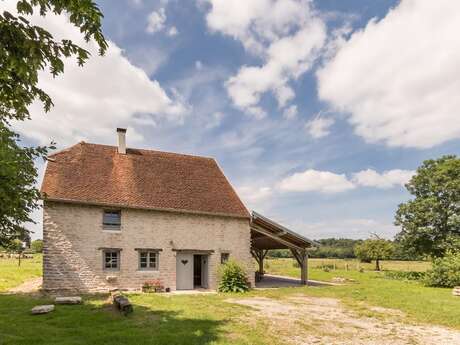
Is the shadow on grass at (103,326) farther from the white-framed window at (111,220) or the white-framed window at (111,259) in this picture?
the white-framed window at (111,220)

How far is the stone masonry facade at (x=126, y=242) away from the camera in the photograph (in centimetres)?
1736

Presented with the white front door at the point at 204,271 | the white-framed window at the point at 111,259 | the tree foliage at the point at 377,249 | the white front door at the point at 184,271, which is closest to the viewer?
the white-framed window at the point at 111,259

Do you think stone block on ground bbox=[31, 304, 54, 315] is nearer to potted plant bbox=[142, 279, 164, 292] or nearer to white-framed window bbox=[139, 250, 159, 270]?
potted plant bbox=[142, 279, 164, 292]

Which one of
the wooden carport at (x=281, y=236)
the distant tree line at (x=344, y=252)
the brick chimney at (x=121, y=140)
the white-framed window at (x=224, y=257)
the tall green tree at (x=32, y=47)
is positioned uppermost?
the brick chimney at (x=121, y=140)

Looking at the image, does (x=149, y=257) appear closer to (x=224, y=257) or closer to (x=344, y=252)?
(x=224, y=257)

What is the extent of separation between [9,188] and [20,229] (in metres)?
5.33

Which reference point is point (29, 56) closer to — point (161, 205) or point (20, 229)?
point (20, 229)

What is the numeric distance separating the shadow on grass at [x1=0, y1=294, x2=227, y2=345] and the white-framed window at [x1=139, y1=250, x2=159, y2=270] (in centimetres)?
565

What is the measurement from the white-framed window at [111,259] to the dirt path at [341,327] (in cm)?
763

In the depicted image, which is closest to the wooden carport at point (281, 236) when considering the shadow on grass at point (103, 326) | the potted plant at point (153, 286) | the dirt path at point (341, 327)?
the potted plant at point (153, 286)

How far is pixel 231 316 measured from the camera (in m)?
12.0

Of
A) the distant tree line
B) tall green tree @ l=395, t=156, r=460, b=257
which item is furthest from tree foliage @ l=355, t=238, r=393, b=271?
tall green tree @ l=395, t=156, r=460, b=257

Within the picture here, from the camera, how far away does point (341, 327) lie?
10992mm

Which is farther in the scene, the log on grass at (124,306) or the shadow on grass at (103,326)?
the log on grass at (124,306)
